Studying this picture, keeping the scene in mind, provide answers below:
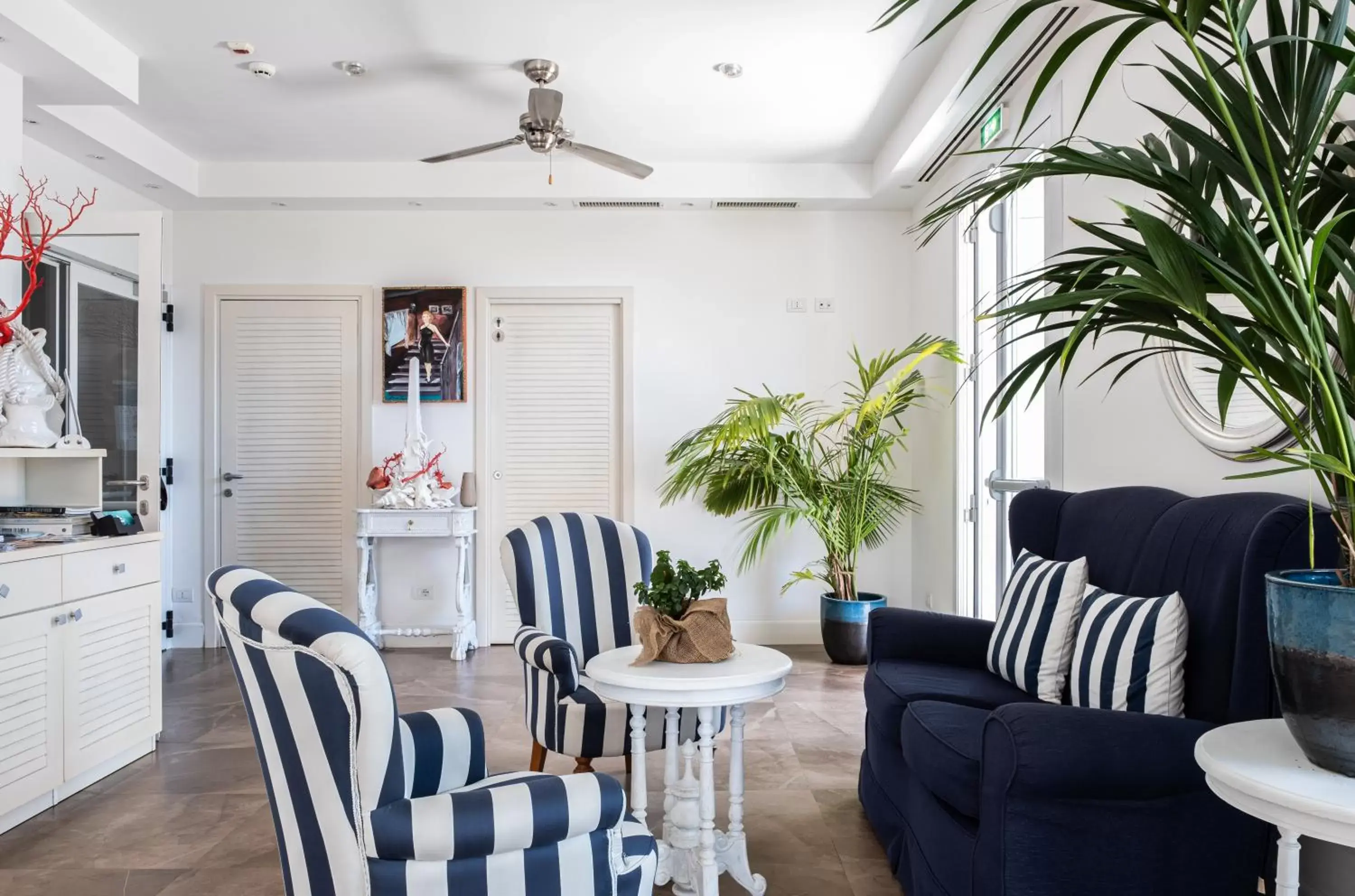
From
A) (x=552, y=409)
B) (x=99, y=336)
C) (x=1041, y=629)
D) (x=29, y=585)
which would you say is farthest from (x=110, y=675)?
(x=1041, y=629)

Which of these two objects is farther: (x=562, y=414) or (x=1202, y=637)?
(x=562, y=414)

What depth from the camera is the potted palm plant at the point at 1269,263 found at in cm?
109

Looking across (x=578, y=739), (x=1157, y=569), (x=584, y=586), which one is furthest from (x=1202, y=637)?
(x=584, y=586)

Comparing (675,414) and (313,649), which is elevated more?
(675,414)

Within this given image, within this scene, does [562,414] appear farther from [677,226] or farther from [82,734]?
[82,734]

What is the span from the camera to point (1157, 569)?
2.09m

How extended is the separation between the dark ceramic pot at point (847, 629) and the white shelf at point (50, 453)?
11.2 feet

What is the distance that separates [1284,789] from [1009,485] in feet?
8.90

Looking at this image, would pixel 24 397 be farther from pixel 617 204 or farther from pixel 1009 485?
pixel 1009 485

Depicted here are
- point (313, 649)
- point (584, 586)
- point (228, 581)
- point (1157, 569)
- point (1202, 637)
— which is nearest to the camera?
point (313, 649)

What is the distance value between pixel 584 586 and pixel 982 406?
2.23m

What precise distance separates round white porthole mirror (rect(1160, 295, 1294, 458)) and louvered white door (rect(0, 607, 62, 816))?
329cm

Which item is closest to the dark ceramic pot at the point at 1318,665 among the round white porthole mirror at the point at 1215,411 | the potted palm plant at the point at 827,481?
the round white porthole mirror at the point at 1215,411

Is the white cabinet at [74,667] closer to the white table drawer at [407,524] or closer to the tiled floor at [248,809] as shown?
the tiled floor at [248,809]
